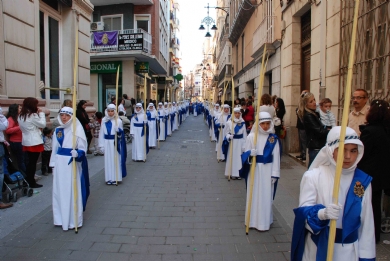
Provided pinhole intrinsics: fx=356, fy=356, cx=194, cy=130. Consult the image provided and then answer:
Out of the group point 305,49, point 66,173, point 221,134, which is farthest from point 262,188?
point 305,49


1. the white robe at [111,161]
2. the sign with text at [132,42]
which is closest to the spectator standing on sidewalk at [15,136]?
the white robe at [111,161]

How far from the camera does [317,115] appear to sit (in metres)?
6.32

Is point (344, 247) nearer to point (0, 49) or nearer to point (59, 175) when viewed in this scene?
point (59, 175)

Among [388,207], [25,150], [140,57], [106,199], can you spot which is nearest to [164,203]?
Result: [106,199]

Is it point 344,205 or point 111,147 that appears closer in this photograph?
point 344,205

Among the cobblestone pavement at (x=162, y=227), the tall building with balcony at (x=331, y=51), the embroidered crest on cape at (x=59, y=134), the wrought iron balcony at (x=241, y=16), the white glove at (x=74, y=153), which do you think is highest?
the wrought iron balcony at (x=241, y=16)

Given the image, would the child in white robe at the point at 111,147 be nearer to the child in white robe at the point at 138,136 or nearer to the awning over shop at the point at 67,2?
the child in white robe at the point at 138,136

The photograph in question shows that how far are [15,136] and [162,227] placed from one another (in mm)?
3865

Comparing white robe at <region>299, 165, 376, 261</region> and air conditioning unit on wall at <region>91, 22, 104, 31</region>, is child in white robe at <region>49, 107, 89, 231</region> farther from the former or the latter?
air conditioning unit on wall at <region>91, 22, 104, 31</region>

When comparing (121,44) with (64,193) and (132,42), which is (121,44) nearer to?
(132,42)

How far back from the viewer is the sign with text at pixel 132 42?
2319 centimetres

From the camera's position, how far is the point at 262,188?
5.31 m

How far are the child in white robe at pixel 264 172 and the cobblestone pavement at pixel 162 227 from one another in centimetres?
23

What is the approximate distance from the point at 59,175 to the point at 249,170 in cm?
286
